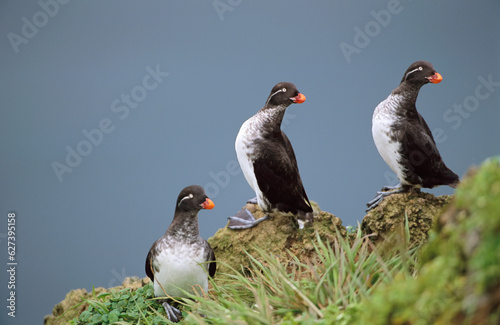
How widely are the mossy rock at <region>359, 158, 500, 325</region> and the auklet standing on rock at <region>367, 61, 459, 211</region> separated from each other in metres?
2.61

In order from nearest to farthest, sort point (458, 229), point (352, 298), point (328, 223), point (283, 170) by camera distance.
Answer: point (458, 229) → point (352, 298) → point (283, 170) → point (328, 223)

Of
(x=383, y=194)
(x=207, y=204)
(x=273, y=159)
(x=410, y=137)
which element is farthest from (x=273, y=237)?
(x=410, y=137)

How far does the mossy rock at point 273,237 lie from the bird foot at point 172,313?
26.8 inches

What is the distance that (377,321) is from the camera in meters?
1.68

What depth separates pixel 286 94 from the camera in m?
4.06

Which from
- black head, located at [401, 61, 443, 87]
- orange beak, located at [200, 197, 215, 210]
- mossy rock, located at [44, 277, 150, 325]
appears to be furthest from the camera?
mossy rock, located at [44, 277, 150, 325]

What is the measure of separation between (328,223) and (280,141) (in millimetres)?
890

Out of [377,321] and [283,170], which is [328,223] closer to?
[283,170]

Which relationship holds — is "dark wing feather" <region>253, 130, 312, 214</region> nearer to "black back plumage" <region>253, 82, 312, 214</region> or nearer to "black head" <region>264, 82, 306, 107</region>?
"black back plumage" <region>253, 82, 312, 214</region>

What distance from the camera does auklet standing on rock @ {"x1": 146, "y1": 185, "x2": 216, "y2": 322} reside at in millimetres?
3678

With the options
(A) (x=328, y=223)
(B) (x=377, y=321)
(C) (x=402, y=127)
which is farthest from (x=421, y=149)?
(B) (x=377, y=321)

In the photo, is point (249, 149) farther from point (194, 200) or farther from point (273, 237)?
point (273, 237)

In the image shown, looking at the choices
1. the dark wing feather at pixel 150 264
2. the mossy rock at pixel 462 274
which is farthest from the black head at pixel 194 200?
the mossy rock at pixel 462 274

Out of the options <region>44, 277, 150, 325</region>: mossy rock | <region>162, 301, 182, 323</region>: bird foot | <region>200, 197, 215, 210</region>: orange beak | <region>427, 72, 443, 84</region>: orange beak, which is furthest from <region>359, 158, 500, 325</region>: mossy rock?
<region>44, 277, 150, 325</region>: mossy rock
